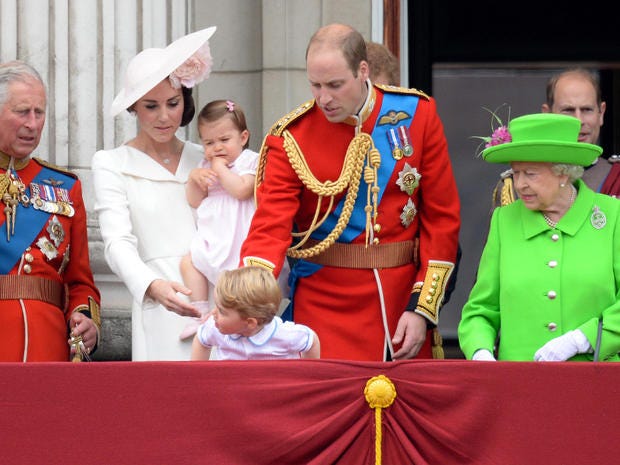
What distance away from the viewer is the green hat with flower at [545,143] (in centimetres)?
513

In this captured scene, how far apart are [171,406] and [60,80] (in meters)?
2.55

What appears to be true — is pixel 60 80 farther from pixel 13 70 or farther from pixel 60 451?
pixel 60 451

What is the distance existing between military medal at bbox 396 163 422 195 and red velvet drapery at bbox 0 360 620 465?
93 centimetres

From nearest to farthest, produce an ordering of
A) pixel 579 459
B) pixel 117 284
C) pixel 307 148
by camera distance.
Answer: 1. pixel 579 459
2. pixel 307 148
3. pixel 117 284

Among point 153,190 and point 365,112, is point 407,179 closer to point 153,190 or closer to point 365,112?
point 365,112

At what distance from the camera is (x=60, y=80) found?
6.96 meters

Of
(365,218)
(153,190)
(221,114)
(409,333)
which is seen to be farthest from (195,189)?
(409,333)

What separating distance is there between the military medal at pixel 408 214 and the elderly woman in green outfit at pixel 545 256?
35 cm

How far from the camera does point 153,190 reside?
5.82 meters

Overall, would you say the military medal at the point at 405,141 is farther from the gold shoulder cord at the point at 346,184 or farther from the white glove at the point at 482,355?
the white glove at the point at 482,355

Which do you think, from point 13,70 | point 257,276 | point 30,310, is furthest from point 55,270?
point 257,276

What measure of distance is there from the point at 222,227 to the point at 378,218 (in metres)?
0.53

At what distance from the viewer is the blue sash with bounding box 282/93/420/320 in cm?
553

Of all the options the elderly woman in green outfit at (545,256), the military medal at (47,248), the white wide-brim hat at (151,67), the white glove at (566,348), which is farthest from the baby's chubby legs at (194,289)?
the white glove at (566,348)
